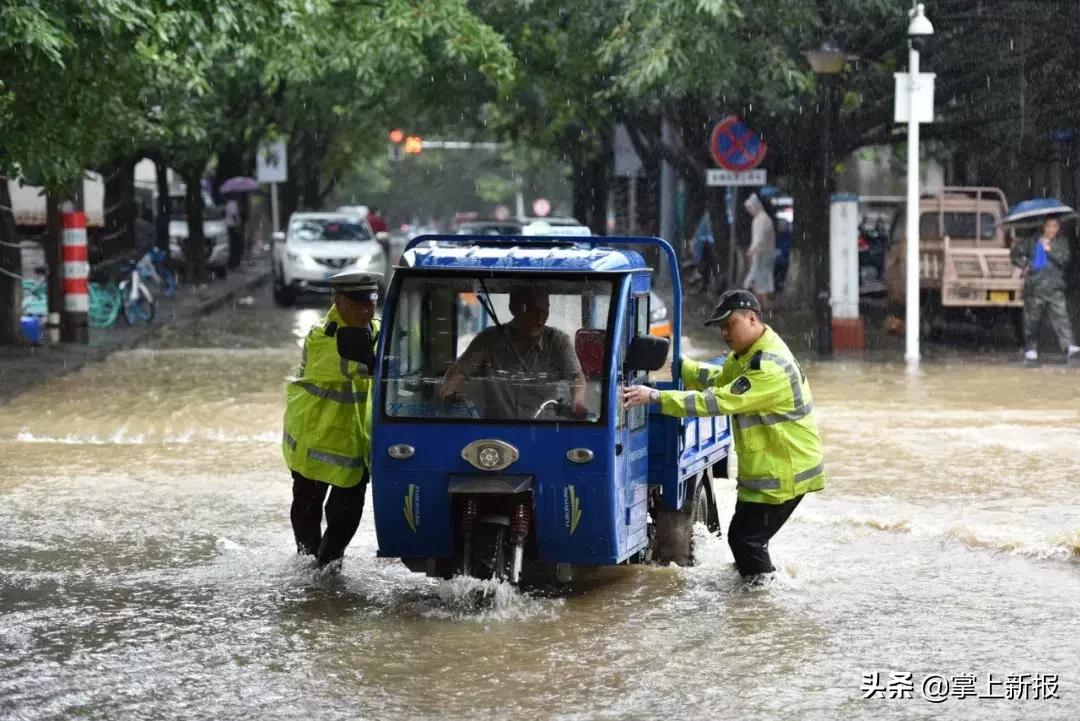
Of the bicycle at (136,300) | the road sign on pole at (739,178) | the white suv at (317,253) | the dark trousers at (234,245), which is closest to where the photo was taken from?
the bicycle at (136,300)

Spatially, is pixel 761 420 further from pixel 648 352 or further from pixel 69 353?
pixel 69 353

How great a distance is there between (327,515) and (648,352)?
1979 mm

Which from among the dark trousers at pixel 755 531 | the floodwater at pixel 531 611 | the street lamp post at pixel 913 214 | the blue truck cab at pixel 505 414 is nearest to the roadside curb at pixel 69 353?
the floodwater at pixel 531 611

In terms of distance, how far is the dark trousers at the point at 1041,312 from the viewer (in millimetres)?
20578

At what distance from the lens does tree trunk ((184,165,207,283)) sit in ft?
127

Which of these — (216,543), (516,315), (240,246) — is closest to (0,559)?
(216,543)

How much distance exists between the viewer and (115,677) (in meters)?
7.00

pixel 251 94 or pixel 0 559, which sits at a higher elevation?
pixel 251 94

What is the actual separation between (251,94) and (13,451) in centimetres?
2430

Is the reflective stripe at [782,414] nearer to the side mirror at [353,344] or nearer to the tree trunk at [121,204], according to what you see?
the side mirror at [353,344]

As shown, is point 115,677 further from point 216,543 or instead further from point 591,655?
point 216,543

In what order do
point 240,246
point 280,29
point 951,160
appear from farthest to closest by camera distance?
point 240,246 < point 951,160 < point 280,29

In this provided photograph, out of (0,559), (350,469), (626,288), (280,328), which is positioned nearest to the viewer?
(626,288)

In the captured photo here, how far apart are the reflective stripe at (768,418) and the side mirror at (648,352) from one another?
61 centimetres
